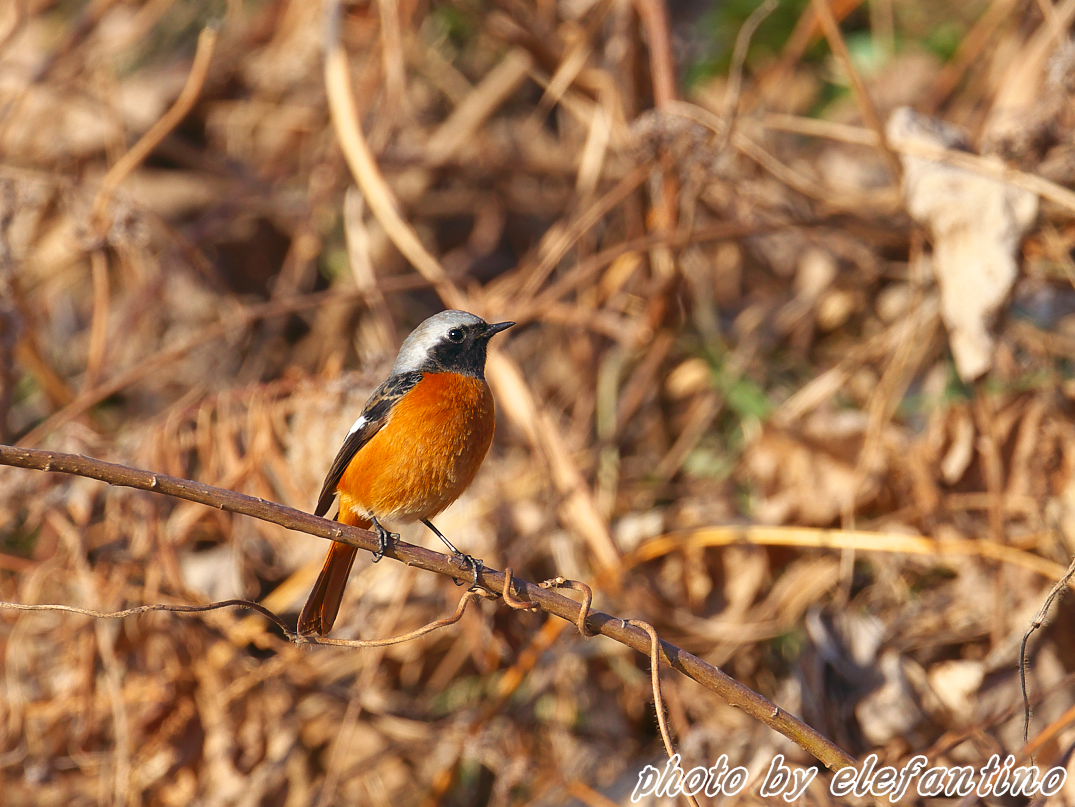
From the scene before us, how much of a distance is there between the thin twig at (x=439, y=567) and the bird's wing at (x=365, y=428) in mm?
1187

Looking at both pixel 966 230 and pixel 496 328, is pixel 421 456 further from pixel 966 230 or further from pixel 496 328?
pixel 966 230

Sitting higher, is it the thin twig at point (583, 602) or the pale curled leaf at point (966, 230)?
the pale curled leaf at point (966, 230)

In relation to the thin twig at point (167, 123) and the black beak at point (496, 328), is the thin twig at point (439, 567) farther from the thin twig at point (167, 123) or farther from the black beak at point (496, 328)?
the thin twig at point (167, 123)

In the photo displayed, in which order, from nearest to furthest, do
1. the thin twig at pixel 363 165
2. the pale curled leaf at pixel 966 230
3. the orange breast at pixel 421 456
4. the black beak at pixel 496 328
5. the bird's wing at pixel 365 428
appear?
the orange breast at pixel 421 456 → the bird's wing at pixel 365 428 → the black beak at pixel 496 328 → the pale curled leaf at pixel 966 230 → the thin twig at pixel 363 165

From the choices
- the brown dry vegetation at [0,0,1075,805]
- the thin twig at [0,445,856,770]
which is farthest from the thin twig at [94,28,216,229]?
the thin twig at [0,445,856,770]

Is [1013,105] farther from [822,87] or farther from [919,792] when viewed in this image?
[919,792]

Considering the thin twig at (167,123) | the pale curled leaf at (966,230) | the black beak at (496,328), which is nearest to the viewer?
the black beak at (496,328)

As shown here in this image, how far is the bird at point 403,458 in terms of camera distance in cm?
394

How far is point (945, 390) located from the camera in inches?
217

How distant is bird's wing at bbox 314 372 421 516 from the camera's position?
412 cm

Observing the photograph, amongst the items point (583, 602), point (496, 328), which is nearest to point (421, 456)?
point (496, 328)

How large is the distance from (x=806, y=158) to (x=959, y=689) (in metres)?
3.69

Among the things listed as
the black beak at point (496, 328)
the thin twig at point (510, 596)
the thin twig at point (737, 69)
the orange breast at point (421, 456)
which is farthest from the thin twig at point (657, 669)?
the thin twig at point (737, 69)

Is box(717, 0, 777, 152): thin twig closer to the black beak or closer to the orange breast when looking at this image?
the black beak
